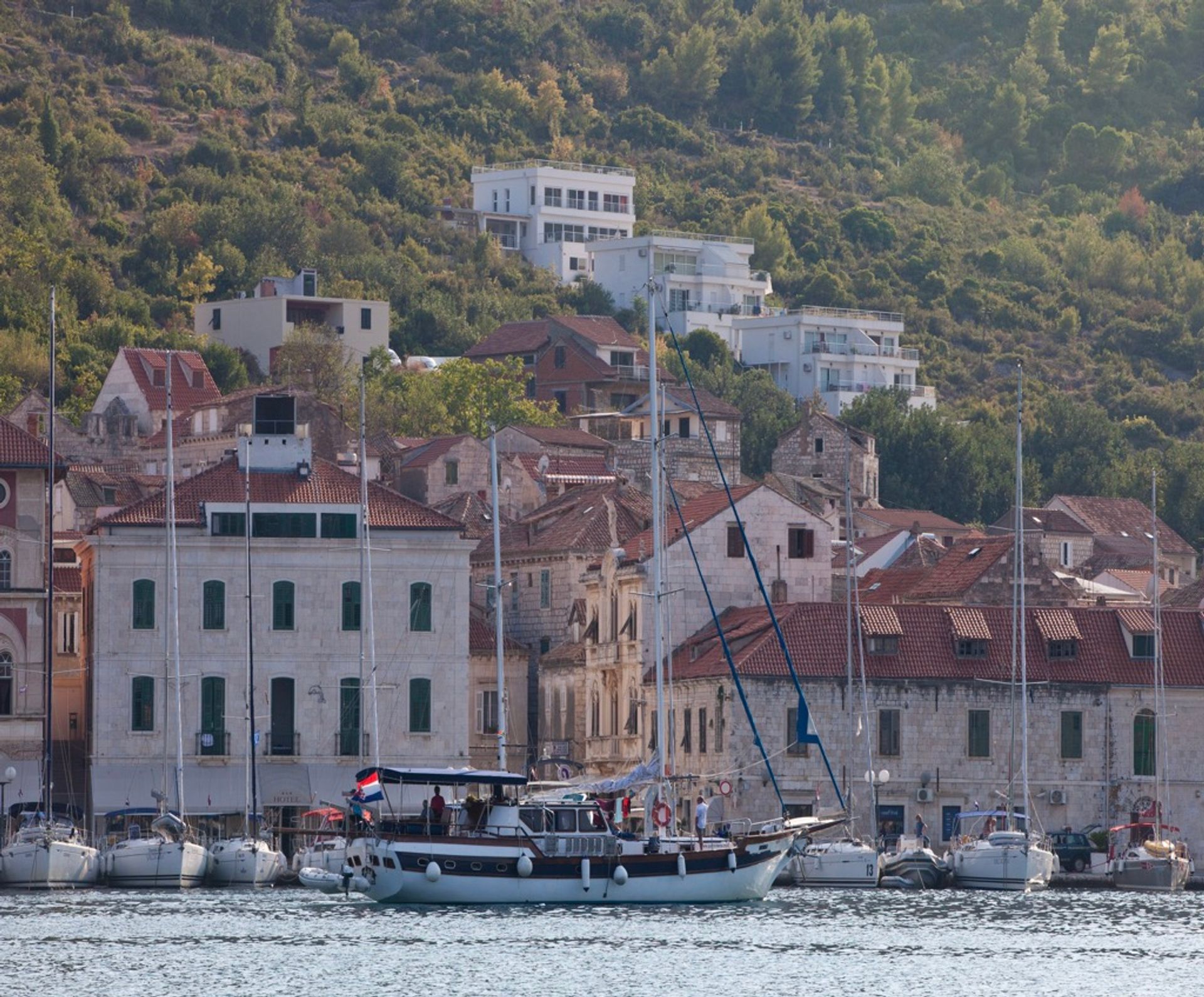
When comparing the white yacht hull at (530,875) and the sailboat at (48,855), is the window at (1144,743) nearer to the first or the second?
the white yacht hull at (530,875)

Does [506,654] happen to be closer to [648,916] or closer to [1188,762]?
[1188,762]

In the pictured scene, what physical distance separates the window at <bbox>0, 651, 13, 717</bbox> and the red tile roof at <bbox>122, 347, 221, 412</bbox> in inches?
2205

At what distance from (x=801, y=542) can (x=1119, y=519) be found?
58360 mm

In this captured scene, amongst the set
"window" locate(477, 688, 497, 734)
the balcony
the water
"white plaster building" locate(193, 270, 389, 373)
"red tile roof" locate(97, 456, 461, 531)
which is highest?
"white plaster building" locate(193, 270, 389, 373)

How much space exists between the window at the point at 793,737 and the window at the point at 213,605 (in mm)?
15493

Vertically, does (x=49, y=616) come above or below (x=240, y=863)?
above

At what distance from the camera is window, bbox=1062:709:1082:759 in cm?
9719

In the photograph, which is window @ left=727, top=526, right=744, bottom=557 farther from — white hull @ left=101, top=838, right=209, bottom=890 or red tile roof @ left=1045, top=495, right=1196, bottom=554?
red tile roof @ left=1045, top=495, right=1196, bottom=554

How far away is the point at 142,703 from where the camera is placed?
94312 millimetres

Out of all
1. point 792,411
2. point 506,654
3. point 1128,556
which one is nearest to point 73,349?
point 792,411

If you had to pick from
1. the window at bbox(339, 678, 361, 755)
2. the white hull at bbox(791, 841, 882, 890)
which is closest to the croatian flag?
the white hull at bbox(791, 841, 882, 890)

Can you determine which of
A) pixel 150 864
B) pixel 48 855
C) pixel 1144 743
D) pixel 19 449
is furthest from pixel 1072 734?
pixel 19 449

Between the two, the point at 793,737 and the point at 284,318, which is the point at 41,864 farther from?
the point at 284,318

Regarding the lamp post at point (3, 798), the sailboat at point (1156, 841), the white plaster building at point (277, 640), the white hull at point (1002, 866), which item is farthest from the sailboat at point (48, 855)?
the sailboat at point (1156, 841)
